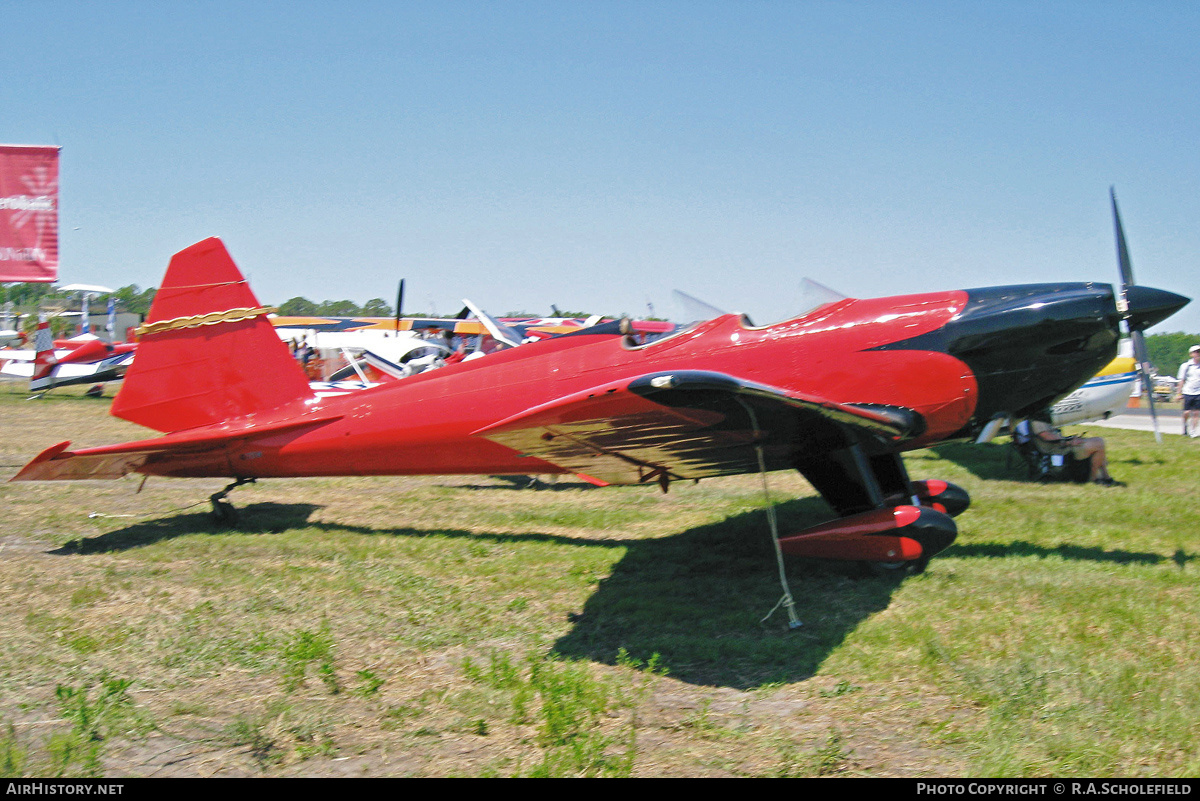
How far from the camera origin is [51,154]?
50.2ft

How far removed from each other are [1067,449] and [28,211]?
18.2 m

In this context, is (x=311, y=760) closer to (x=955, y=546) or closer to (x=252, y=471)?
(x=252, y=471)

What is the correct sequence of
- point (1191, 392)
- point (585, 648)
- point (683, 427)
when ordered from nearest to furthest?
point (585, 648) → point (683, 427) → point (1191, 392)

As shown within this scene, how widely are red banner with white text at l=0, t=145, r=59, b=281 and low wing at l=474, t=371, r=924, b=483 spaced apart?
14.6 meters

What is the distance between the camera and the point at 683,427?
4.71 metres

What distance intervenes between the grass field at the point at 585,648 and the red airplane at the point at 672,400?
2.21ft

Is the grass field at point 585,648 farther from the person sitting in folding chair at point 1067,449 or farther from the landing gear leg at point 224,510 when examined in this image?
the person sitting in folding chair at point 1067,449

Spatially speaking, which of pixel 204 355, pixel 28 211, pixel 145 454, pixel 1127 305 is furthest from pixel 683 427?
pixel 28 211

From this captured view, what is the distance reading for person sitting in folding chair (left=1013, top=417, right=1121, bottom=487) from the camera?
920cm

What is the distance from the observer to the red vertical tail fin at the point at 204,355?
284 inches

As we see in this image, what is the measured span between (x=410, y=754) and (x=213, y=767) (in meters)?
0.80

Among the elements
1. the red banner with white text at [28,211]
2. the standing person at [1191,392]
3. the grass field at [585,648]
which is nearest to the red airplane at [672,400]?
the grass field at [585,648]

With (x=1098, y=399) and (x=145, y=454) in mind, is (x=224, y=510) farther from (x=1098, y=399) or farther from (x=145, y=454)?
(x=1098, y=399)
